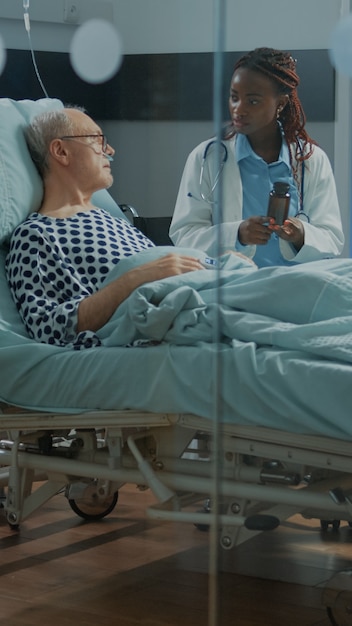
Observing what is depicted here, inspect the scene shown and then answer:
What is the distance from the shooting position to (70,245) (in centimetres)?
175

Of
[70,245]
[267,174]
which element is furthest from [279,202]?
[70,245]

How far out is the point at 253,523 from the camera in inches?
59.1

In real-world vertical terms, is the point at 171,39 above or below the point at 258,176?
above

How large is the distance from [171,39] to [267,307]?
1.39 ft

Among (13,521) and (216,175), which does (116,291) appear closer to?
(216,175)

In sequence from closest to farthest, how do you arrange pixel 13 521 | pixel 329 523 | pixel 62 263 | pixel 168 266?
pixel 329 523, pixel 168 266, pixel 62 263, pixel 13 521

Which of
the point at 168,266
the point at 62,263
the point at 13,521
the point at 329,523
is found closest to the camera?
the point at 329,523

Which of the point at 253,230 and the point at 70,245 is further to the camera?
the point at 70,245

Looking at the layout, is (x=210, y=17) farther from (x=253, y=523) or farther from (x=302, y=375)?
(x=253, y=523)

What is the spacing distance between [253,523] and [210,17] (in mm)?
734

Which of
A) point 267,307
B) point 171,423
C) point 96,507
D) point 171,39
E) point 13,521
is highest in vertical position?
point 171,39

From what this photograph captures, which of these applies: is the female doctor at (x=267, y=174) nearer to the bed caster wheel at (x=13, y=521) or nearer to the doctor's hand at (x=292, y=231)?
Result: the doctor's hand at (x=292, y=231)

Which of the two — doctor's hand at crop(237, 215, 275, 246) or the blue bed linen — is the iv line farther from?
doctor's hand at crop(237, 215, 275, 246)

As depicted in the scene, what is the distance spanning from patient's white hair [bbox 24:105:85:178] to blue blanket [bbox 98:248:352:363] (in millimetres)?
370
